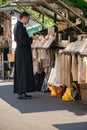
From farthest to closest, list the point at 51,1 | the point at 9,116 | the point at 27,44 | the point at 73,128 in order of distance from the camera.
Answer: the point at 27,44 < the point at 51,1 < the point at 9,116 < the point at 73,128

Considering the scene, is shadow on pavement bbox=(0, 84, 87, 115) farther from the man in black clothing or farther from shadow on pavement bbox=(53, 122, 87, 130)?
shadow on pavement bbox=(53, 122, 87, 130)

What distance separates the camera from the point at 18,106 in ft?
34.7

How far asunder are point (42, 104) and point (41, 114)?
4.37 ft

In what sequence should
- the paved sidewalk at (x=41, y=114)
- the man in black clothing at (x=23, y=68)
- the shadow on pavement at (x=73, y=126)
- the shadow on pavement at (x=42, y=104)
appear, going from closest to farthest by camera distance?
the shadow on pavement at (x=73, y=126) → the paved sidewalk at (x=41, y=114) → the shadow on pavement at (x=42, y=104) → the man in black clothing at (x=23, y=68)

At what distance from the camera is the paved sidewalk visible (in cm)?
832

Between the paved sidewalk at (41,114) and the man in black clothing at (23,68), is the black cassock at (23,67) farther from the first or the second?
the paved sidewalk at (41,114)

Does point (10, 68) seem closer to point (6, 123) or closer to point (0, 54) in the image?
point (0, 54)

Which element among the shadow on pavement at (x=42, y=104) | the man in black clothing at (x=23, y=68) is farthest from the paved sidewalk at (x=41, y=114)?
the man in black clothing at (x=23, y=68)

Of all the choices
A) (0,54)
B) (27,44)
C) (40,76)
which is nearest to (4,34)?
(0,54)

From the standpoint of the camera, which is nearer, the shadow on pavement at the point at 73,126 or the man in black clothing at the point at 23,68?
the shadow on pavement at the point at 73,126

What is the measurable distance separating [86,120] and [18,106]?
223 cm

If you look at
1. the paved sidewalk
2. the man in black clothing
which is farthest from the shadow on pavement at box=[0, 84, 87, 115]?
the man in black clothing

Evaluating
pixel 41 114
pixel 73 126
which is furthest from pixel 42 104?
pixel 73 126

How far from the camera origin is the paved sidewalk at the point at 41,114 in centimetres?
832
